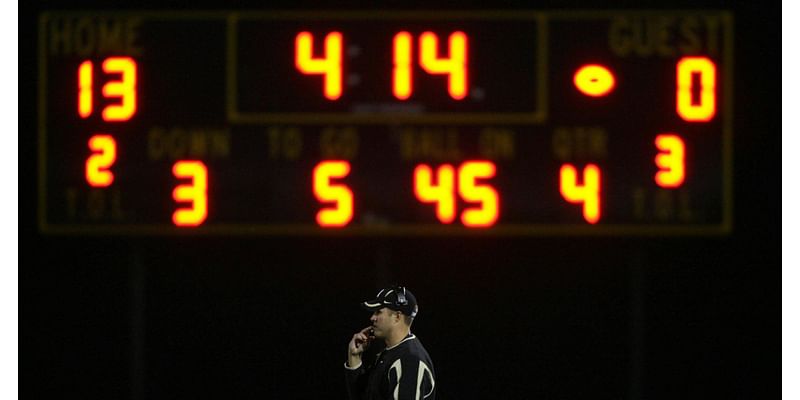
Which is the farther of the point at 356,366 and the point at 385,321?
the point at 356,366

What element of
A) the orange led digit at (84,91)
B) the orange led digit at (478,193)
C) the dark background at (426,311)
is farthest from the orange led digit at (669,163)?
the orange led digit at (84,91)

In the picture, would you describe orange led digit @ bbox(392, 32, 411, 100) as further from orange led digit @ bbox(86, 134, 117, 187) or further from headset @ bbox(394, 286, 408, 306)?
orange led digit @ bbox(86, 134, 117, 187)

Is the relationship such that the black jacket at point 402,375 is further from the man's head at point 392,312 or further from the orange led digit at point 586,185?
the orange led digit at point 586,185

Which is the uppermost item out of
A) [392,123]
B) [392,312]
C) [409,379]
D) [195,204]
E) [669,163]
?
[392,123]

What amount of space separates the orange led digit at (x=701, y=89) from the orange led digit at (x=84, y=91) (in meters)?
3.00

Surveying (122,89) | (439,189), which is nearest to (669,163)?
(439,189)

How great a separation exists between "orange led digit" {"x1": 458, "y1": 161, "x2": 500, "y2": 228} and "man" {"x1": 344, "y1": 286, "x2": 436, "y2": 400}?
0.72m

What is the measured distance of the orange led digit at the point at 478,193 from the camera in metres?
9.38

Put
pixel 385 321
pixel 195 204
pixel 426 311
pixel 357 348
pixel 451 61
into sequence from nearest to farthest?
1. pixel 385 321
2. pixel 357 348
3. pixel 451 61
4. pixel 195 204
5. pixel 426 311

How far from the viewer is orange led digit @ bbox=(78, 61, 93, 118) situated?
9.46 m

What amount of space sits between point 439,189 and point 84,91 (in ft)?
6.16

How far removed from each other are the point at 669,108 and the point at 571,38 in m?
0.61

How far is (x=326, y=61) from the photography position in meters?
9.41

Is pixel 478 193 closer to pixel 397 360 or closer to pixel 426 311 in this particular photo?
pixel 397 360
